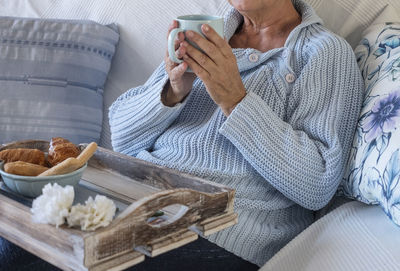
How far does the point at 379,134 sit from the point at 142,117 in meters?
0.51

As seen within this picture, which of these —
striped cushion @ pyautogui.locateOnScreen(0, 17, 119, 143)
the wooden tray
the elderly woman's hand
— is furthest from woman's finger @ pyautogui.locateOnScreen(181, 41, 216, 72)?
striped cushion @ pyautogui.locateOnScreen(0, 17, 119, 143)

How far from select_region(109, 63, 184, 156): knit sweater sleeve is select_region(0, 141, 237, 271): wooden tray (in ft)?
0.67

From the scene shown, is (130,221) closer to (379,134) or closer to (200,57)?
(200,57)

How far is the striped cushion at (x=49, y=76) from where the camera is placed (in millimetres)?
1614

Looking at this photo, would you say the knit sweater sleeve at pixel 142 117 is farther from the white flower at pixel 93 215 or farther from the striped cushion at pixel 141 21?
the white flower at pixel 93 215

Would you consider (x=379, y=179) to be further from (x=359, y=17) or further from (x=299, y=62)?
(x=359, y=17)

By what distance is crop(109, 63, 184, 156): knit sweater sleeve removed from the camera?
130 centimetres

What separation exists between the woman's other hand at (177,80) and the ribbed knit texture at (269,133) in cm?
2

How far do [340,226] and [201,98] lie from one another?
43cm

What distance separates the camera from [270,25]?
4.69ft

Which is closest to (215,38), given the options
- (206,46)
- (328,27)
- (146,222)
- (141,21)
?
(206,46)

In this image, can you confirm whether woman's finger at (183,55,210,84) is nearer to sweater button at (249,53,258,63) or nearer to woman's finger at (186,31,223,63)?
woman's finger at (186,31,223,63)

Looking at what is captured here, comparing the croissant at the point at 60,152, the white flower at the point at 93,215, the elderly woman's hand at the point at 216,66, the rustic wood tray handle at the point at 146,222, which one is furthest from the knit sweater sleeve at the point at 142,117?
the white flower at the point at 93,215

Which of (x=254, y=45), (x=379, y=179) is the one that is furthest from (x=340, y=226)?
(x=254, y=45)
